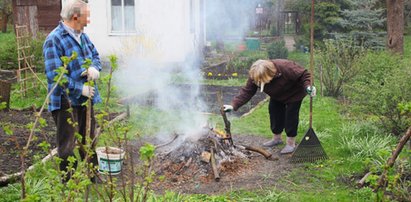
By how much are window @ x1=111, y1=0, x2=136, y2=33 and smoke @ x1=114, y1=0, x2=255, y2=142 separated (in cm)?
37

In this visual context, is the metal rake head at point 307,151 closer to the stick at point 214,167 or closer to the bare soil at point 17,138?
the stick at point 214,167

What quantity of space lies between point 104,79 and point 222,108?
10.9 feet

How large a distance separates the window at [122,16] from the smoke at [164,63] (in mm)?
372

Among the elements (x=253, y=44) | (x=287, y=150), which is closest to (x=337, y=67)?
(x=287, y=150)

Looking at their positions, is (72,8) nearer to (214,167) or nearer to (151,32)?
(214,167)

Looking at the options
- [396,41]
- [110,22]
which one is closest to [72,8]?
[110,22]

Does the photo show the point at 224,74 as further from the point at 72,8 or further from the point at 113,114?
the point at 72,8

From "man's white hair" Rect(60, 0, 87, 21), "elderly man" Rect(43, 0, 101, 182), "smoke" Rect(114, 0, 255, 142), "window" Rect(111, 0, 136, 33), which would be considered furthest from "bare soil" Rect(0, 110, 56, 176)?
→ "window" Rect(111, 0, 136, 33)

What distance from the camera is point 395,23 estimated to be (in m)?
14.0

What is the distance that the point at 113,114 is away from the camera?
866 centimetres

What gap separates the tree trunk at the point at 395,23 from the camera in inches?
549

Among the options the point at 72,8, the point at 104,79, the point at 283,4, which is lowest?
the point at 104,79

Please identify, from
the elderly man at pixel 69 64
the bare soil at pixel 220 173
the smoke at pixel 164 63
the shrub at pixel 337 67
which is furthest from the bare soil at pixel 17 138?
the shrub at pixel 337 67

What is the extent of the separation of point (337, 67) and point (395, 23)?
4960 mm
